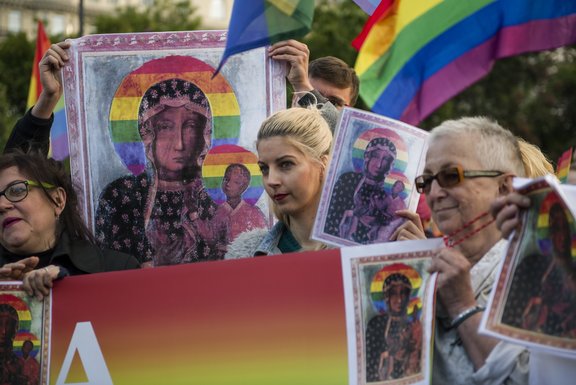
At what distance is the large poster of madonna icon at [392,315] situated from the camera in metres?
4.39

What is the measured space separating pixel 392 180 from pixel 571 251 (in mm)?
1486

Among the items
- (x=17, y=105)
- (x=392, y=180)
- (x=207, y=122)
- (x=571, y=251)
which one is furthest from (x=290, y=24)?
(x=17, y=105)

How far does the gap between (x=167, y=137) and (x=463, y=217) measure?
6.67 ft

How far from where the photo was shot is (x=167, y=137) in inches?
239

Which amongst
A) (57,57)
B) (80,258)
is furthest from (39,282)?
(57,57)

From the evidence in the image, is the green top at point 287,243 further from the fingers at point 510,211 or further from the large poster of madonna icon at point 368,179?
the fingers at point 510,211

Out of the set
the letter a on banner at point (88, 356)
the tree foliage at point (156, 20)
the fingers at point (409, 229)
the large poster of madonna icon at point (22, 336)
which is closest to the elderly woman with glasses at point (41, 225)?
the large poster of madonna icon at point (22, 336)

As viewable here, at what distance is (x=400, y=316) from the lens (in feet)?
14.5

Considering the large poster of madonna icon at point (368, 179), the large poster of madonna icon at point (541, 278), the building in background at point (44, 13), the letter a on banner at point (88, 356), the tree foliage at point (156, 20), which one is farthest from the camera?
the building in background at point (44, 13)

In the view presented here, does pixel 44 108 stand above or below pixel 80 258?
above

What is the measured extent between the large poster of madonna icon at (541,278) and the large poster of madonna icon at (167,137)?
85.4 inches

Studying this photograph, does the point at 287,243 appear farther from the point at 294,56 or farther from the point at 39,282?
the point at 39,282

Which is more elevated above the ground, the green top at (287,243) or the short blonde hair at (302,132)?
the short blonde hair at (302,132)

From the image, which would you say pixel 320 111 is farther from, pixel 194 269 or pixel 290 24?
pixel 194 269
